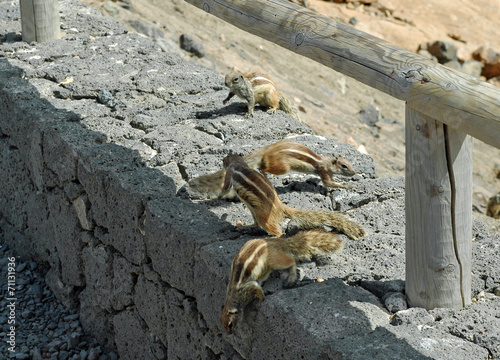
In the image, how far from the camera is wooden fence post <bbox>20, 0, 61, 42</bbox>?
672cm

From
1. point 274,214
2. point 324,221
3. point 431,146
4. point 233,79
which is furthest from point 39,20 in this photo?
point 431,146

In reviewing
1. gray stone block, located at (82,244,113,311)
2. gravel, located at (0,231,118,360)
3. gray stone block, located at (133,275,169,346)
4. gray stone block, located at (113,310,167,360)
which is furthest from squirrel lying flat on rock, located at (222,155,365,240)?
gravel, located at (0,231,118,360)

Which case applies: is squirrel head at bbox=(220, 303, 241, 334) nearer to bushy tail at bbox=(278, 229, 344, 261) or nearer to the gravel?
bushy tail at bbox=(278, 229, 344, 261)

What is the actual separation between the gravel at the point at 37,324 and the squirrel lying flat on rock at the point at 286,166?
1576 millimetres

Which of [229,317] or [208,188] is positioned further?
[208,188]

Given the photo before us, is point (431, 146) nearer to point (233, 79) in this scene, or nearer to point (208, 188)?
point (208, 188)

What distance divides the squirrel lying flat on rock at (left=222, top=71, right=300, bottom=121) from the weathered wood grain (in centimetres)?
136

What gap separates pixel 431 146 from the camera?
3045 mm

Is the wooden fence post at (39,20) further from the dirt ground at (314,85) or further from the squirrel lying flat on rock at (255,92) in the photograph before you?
the dirt ground at (314,85)

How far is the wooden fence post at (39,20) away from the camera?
22.0 feet

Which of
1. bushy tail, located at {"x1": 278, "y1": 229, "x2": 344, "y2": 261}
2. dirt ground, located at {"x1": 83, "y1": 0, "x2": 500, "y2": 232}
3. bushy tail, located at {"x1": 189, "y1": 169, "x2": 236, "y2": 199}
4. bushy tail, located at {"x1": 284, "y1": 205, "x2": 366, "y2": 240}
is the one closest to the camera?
bushy tail, located at {"x1": 278, "y1": 229, "x2": 344, "y2": 261}

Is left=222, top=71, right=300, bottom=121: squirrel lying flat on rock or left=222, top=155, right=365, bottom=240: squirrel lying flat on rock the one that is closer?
left=222, top=155, right=365, bottom=240: squirrel lying flat on rock

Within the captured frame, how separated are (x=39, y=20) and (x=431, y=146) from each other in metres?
4.78

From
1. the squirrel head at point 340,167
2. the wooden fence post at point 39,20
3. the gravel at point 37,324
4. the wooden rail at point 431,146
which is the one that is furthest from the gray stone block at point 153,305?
the wooden fence post at point 39,20
